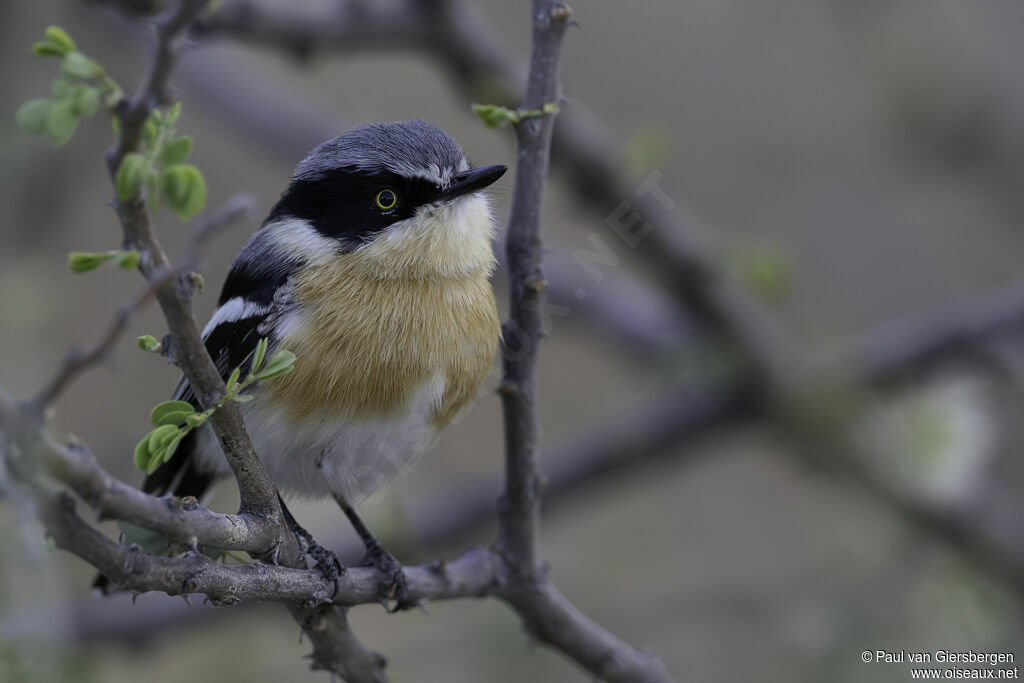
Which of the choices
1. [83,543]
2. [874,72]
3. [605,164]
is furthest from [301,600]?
[874,72]

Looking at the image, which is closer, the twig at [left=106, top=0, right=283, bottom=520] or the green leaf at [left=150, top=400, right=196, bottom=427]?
the twig at [left=106, top=0, right=283, bottom=520]

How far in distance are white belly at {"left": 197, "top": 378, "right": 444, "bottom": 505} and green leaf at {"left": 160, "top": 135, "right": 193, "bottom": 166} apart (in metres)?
1.34

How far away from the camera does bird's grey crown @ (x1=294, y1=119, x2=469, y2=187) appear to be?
2.93 meters

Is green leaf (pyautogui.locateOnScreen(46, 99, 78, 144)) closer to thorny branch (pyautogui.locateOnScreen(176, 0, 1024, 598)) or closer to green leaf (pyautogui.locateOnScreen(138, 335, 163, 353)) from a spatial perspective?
green leaf (pyautogui.locateOnScreen(138, 335, 163, 353))

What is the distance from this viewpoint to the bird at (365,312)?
282cm

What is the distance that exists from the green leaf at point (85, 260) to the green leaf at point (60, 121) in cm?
17

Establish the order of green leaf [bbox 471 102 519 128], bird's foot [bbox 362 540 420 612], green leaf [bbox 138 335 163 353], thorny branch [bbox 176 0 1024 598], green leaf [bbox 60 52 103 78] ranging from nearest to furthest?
green leaf [bbox 60 52 103 78]
green leaf [bbox 138 335 163 353]
green leaf [bbox 471 102 519 128]
bird's foot [bbox 362 540 420 612]
thorny branch [bbox 176 0 1024 598]

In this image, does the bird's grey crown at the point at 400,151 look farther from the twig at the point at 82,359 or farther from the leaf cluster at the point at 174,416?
the twig at the point at 82,359

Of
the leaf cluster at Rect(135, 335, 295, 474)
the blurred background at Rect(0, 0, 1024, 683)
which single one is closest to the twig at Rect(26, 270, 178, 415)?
the leaf cluster at Rect(135, 335, 295, 474)

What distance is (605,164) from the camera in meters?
4.50

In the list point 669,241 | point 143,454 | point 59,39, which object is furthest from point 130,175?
point 669,241

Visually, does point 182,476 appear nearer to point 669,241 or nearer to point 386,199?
point 386,199

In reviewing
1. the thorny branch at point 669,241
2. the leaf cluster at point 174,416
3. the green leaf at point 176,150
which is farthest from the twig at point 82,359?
the thorny branch at point 669,241
